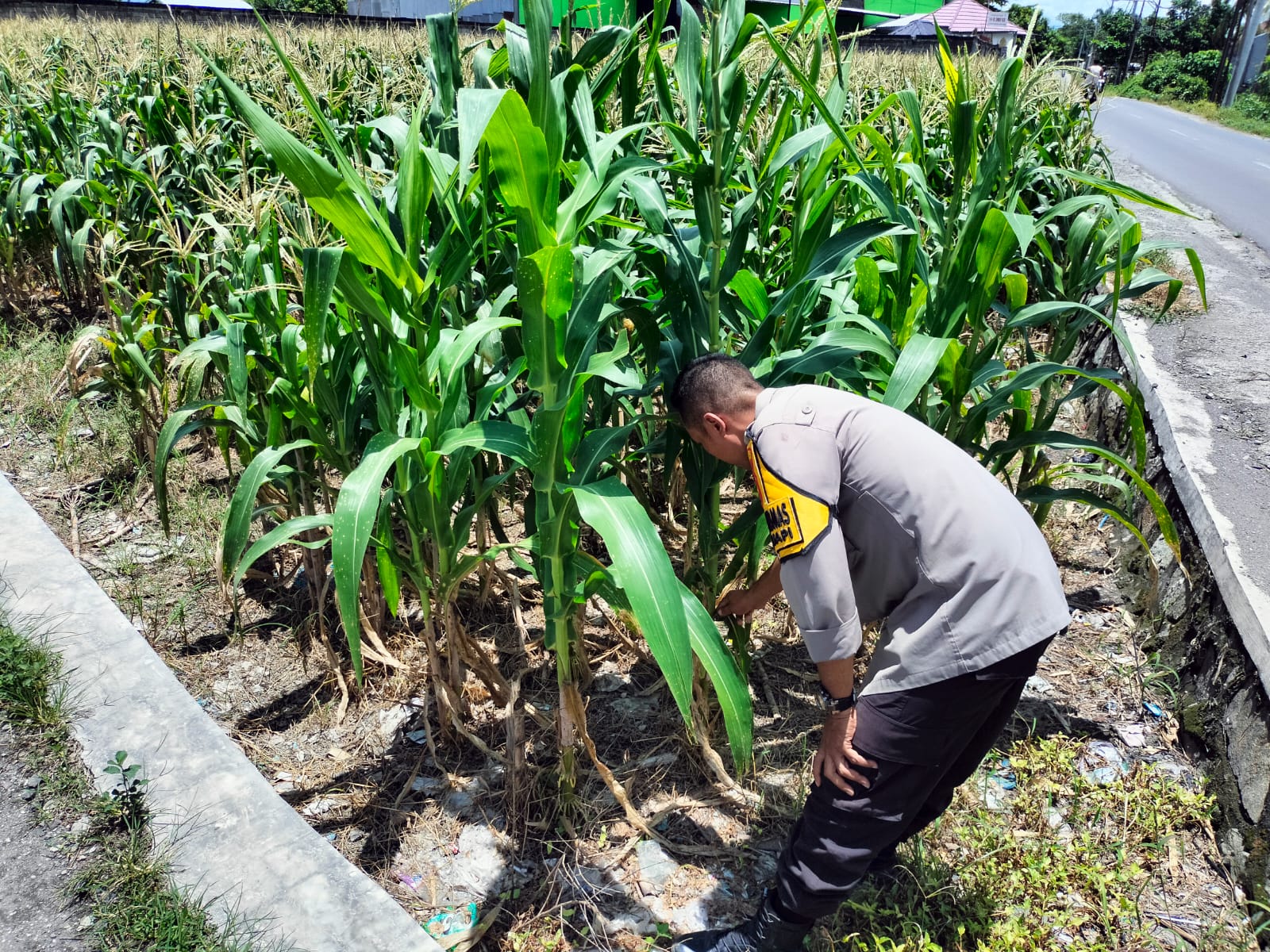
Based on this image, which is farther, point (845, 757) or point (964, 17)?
point (964, 17)

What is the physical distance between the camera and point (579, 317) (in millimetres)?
1893

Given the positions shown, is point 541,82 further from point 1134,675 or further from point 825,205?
point 1134,675

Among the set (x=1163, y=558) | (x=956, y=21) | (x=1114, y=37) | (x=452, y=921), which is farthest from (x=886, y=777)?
(x=1114, y=37)

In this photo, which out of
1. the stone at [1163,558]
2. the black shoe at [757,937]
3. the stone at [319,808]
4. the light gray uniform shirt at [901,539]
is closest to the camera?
the light gray uniform shirt at [901,539]

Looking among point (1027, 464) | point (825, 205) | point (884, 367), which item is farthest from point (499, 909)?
point (1027, 464)

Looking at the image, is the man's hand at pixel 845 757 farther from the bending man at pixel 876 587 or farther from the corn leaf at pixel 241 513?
the corn leaf at pixel 241 513

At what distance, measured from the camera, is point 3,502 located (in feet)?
11.0

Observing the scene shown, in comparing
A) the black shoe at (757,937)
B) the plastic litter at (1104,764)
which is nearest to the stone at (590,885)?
the black shoe at (757,937)

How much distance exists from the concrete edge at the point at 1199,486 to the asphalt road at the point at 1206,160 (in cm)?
474

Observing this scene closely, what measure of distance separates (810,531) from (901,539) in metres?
0.24

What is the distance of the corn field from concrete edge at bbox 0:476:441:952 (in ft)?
1.47

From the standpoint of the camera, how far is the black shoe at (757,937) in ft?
6.56

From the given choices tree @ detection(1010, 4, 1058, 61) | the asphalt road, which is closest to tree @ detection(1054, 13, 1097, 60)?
the asphalt road

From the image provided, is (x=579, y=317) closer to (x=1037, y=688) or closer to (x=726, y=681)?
(x=726, y=681)
